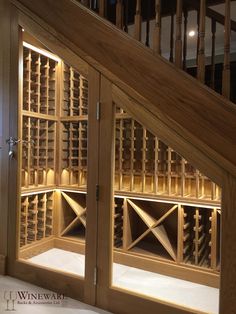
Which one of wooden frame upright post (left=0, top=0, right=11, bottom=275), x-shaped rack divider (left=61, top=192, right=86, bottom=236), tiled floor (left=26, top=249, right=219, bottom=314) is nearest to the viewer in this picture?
tiled floor (left=26, top=249, right=219, bottom=314)

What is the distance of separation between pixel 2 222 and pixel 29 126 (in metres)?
0.81

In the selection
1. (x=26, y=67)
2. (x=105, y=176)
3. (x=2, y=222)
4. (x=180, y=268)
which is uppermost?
(x=26, y=67)

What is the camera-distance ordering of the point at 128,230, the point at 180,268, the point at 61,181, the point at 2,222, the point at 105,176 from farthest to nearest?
the point at 61,181 < the point at 128,230 < the point at 180,268 < the point at 2,222 < the point at 105,176

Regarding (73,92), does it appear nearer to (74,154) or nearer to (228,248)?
(74,154)

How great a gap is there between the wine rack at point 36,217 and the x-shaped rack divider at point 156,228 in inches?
32.0

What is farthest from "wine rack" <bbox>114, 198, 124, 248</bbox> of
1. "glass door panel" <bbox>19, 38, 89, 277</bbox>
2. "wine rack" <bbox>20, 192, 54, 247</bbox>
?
"wine rack" <bbox>20, 192, 54, 247</bbox>

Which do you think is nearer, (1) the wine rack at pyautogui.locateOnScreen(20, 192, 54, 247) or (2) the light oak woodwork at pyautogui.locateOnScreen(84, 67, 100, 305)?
(2) the light oak woodwork at pyautogui.locateOnScreen(84, 67, 100, 305)

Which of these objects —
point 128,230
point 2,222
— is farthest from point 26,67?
point 128,230

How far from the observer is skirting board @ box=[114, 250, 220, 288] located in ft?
6.37

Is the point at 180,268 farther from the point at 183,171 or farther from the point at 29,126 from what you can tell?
the point at 29,126

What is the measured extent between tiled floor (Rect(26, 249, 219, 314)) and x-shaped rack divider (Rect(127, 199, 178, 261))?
190 millimetres

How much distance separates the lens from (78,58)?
5.11 feet

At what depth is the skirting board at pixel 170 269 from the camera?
6.37ft

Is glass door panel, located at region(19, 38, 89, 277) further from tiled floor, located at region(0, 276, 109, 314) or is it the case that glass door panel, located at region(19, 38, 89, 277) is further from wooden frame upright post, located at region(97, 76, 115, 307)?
wooden frame upright post, located at region(97, 76, 115, 307)
